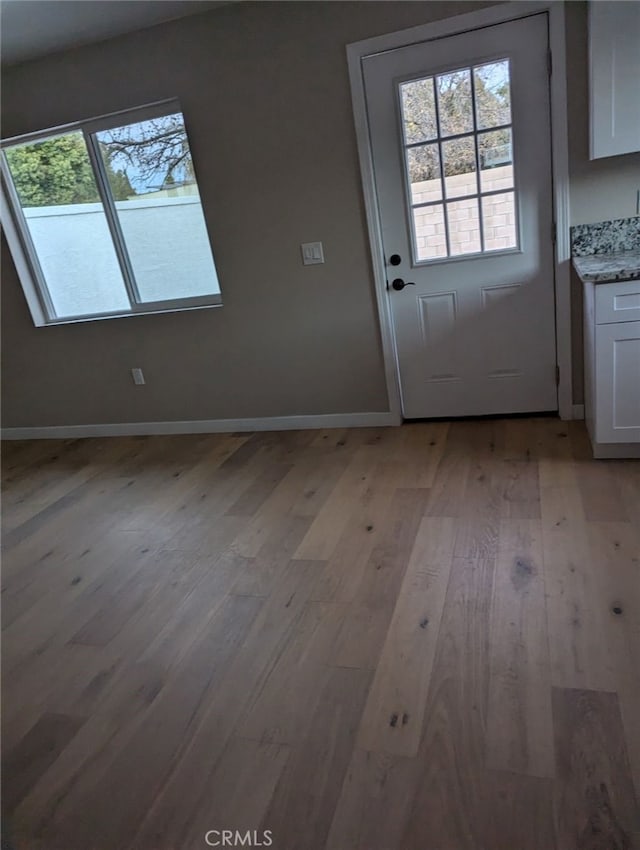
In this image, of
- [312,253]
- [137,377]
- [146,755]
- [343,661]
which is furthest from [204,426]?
[146,755]

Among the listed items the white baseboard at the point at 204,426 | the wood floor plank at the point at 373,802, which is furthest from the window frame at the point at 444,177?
the wood floor plank at the point at 373,802

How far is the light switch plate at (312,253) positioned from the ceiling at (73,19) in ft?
4.36

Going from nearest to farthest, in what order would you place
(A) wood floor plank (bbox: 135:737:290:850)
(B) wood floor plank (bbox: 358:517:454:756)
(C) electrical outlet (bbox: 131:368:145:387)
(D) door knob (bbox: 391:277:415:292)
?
1. (A) wood floor plank (bbox: 135:737:290:850)
2. (B) wood floor plank (bbox: 358:517:454:756)
3. (D) door knob (bbox: 391:277:415:292)
4. (C) electrical outlet (bbox: 131:368:145:387)

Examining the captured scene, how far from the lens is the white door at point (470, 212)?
2750 millimetres

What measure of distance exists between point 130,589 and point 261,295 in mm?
2017

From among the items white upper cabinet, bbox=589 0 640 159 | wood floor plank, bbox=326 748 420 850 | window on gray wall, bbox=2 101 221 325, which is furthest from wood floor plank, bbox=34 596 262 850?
white upper cabinet, bbox=589 0 640 159

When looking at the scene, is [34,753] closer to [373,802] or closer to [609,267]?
[373,802]

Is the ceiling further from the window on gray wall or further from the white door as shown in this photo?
the white door

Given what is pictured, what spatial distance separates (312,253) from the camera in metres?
3.29

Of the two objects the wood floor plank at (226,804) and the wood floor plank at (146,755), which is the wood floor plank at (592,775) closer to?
the wood floor plank at (226,804)

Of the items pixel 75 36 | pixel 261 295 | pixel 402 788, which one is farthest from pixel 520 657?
pixel 75 36

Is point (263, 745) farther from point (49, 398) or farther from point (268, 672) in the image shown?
point (49, 398)

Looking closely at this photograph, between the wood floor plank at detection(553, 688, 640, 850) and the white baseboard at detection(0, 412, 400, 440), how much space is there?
88.9 inches

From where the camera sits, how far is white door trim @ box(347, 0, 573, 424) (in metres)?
2.61
